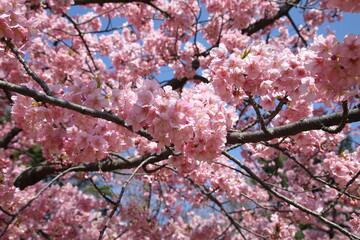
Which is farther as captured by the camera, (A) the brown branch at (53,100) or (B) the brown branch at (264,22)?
(B) the brown branch at (264,22)

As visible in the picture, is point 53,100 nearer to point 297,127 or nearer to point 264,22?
point 297,127

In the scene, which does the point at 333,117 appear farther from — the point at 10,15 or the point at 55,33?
the point at 55,33

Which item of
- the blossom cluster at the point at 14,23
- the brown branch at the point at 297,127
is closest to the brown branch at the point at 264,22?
the brown branch at the point at 297,127

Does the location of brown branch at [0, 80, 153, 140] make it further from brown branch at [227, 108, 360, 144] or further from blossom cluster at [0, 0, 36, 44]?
brown branch at [227, 108, 360, 144]

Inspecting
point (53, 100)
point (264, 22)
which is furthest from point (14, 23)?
point (264, 22)

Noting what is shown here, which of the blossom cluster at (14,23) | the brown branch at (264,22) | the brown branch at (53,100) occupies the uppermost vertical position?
the brown branch at (264,22)

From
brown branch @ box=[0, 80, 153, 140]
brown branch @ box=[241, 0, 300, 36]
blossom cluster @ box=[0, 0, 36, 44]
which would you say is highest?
brown branch @ box=[241, 0, 300, 36]

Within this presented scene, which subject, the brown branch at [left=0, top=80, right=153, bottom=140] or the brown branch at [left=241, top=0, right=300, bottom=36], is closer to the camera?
the brown branch at [left=0, top=80, right=153, bottom=140]

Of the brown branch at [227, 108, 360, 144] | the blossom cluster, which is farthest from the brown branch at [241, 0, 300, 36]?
the blossom cluster

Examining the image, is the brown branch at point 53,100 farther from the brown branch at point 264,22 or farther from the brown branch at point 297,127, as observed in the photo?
the brown branch at point 264,22

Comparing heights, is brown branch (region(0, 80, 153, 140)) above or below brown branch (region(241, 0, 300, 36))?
below

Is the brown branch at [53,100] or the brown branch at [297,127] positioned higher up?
the brown branch at [297,127]

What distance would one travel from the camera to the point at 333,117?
5.30 ft

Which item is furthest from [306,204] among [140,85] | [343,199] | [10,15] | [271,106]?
[10,15]
